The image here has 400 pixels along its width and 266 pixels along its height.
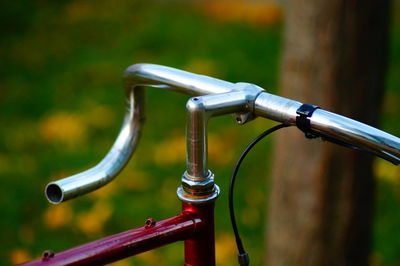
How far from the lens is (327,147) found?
101 inches

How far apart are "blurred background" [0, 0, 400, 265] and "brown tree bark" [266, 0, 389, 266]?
1.87 feet

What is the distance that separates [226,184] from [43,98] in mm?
1892

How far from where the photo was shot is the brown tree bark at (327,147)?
7.99 ft

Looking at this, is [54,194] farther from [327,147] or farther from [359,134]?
[327,147]

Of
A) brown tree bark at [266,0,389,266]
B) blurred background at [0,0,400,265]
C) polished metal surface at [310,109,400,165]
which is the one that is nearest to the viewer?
polished metal surface at [310,109,400,165]

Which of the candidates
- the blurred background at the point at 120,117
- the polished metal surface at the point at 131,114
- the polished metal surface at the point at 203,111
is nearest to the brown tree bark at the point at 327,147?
the blurred background at the point at 120,117

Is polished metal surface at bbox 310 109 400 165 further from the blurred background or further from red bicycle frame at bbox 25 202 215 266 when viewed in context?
the blurred background

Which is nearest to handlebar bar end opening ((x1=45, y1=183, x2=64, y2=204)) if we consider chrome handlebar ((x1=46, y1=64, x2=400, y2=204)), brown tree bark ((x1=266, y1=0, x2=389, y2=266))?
chrome handlebar ((x1=46, y1=64, x2=400, y2=204))

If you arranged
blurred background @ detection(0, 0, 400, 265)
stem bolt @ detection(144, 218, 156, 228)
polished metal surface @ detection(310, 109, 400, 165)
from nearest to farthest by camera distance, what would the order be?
polished metal surface @ detection(310, 109, 400, 165) < stem bolt @ detection(144, 218, 156, 228) < blurred background @ detection(0, 0, 400, 265)

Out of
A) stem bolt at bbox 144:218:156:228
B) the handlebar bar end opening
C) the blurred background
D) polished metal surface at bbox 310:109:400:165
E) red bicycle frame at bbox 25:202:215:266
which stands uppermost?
polished metal surface at bbox 310:109:400:165

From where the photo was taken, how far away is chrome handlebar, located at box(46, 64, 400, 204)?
47.6 inches

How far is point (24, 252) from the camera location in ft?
11.1

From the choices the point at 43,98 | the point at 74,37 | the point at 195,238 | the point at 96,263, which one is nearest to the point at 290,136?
the point at 195,238

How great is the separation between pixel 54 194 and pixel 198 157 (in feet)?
1.12
